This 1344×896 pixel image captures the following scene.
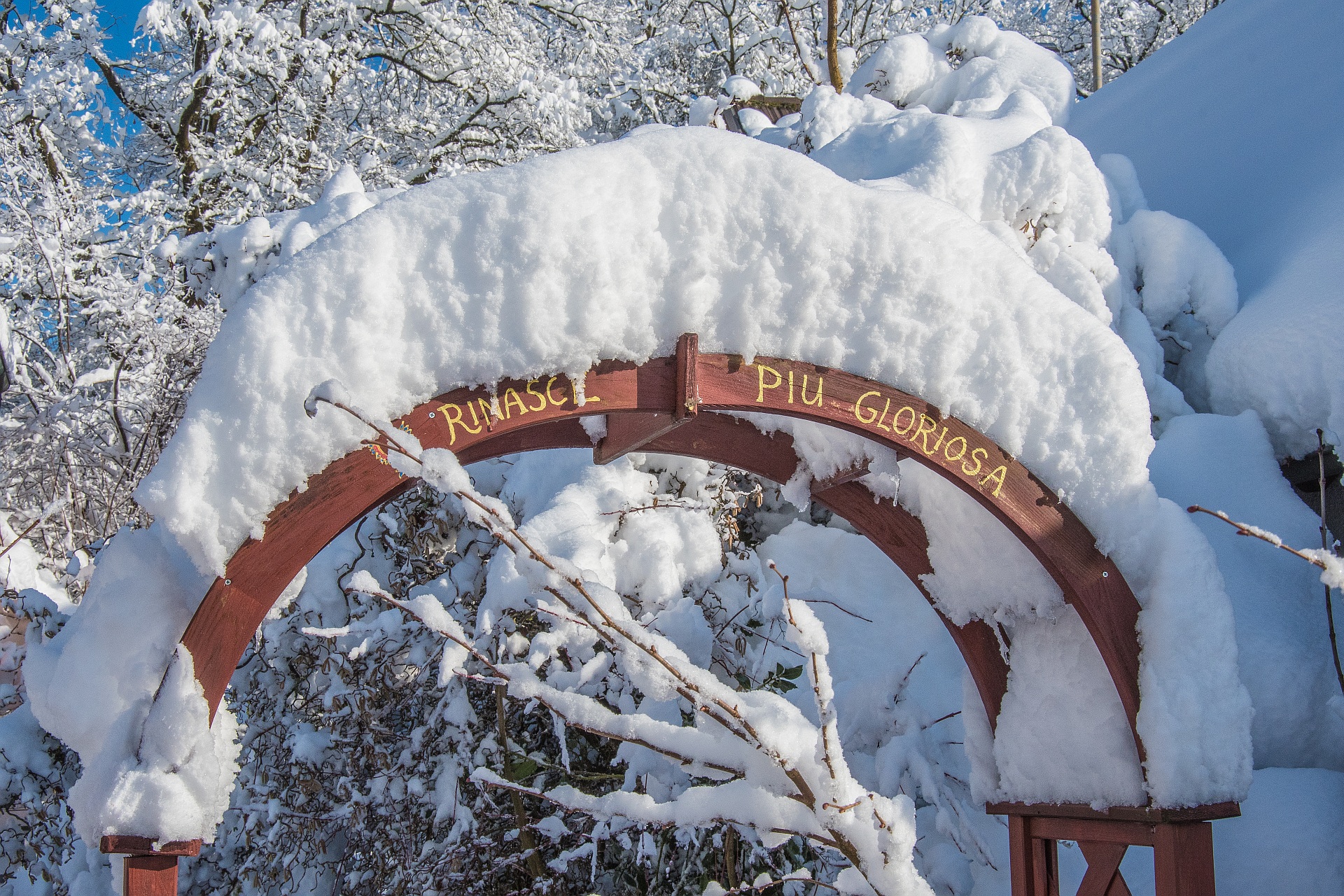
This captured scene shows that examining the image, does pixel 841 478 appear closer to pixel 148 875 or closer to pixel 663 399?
pixel 663 399

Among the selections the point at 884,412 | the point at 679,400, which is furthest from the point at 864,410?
the point at 679,400

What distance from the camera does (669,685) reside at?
1350 mm

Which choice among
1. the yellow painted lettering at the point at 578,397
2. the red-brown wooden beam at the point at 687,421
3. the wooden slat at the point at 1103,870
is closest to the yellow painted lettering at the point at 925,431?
the red-brown wooden beam at the point at 687,421

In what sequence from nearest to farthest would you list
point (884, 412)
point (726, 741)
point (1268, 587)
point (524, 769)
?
point (726, 741)
point (884, 412)
point (1268, 587)
point (524, 769)

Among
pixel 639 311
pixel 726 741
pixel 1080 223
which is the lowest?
pixel 726 741

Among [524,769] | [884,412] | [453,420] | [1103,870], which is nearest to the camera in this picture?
[453,420]

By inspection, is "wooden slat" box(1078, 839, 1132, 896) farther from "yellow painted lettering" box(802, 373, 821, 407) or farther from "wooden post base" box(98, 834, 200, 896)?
"wooden post base" box(98, 834, 200, 896)

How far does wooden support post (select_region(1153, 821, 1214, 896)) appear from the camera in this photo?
2.10 metres

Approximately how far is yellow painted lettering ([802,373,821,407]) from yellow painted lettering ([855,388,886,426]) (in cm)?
8

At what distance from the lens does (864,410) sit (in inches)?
75.2

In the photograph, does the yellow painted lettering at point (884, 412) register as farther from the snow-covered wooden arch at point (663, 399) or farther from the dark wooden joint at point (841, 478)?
the dark wooden joint at point (841, 478)

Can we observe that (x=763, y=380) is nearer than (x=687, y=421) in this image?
Yes

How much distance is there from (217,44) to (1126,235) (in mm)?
7312

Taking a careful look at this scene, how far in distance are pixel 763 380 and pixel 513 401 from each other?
0.49 m
